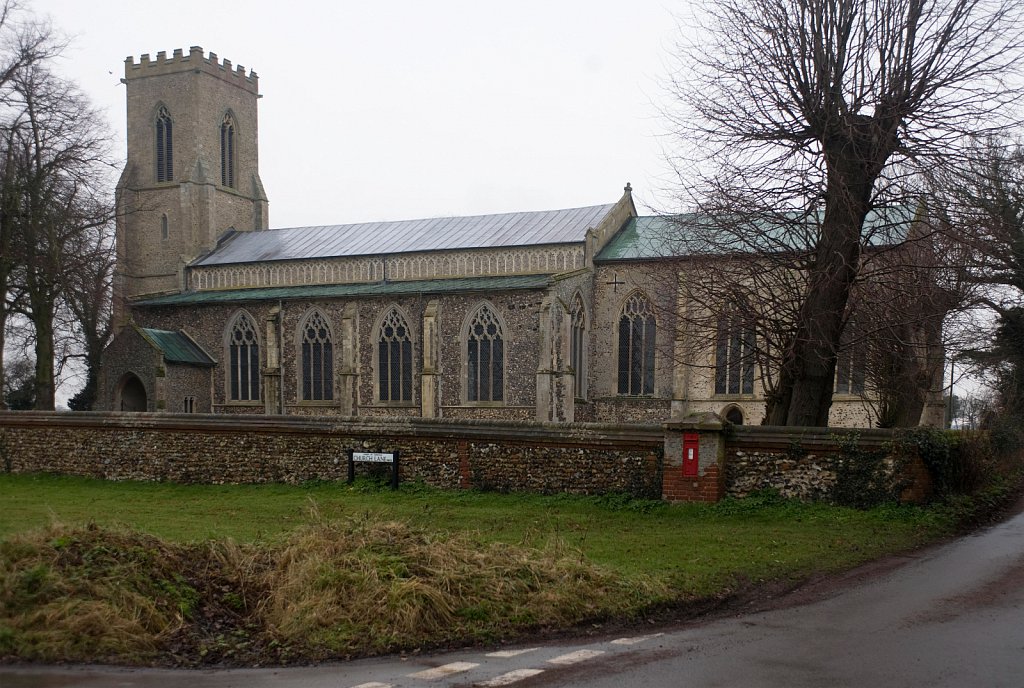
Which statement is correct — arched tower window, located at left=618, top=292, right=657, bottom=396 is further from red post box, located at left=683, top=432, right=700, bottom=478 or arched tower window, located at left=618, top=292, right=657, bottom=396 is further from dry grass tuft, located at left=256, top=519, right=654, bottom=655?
dry grass tuft, located at left=256, top=519, right=654, bottom=655

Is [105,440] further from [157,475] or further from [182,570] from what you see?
[182,570]

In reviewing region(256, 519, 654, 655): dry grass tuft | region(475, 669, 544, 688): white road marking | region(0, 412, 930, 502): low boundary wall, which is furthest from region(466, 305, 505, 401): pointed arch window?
region(475, 669, 544, 688): white road marking

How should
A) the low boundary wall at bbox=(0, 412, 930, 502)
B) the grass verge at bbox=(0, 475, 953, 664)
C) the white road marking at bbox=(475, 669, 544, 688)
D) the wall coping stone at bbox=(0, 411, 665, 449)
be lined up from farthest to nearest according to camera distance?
the wall coping stone at bbox=(0, 411, 665, 449) < the low boundary wall at bbox=(0, 412, 930, 502) < the grass verge at bbox=(0, 475, 953, 664) < the white road marking at bbox=(475, 669, 544, 688)

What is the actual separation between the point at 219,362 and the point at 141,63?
15.4 m

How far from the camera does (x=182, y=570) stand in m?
9.30

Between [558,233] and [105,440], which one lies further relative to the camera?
[558,233]

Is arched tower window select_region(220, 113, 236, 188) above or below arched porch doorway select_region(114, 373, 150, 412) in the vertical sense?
above

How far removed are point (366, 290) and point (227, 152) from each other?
13817 millimetres

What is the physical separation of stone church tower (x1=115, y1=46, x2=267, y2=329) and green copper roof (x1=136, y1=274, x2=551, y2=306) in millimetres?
3338

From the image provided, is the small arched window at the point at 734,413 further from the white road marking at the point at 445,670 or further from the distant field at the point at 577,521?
the white road marking at the point at 445,670

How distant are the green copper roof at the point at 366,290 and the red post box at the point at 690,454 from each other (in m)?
15.1

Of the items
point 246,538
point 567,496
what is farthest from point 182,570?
point 567,496

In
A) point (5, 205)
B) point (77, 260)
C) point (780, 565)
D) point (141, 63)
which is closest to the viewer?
point (780, 565)

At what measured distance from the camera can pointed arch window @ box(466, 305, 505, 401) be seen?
31047mm
